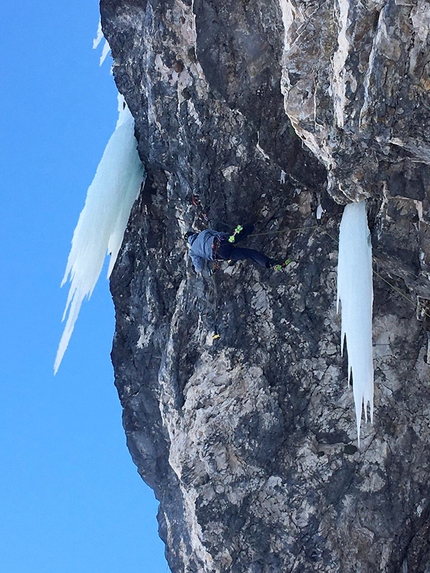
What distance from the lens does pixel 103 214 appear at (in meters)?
10.1

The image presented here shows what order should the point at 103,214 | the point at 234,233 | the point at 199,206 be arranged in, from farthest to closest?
the point at 103,214 → the point at 199,206 → the point at 234,233

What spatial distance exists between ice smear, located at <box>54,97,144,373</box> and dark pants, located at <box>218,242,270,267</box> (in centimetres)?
270

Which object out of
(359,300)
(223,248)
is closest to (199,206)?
(223,248)

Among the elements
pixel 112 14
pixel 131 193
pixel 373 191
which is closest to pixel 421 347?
pixel 373 191

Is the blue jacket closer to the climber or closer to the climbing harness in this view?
the climber

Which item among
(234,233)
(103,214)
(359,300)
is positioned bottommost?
(359,300)

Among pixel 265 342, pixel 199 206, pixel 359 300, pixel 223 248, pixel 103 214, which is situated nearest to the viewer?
pixel 359 300

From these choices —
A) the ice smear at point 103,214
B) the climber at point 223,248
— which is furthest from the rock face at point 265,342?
the ice smear at point 103,214

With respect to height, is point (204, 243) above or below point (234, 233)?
below

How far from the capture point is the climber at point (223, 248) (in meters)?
8.24

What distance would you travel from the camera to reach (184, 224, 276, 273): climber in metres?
8.24

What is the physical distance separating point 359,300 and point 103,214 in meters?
4.93

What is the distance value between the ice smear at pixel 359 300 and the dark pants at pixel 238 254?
4.91ft

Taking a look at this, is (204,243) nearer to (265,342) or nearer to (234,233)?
(234,233)
